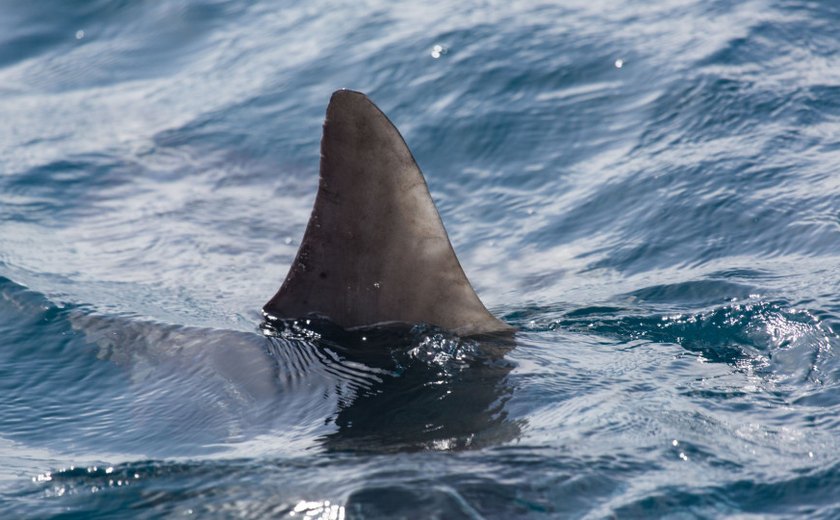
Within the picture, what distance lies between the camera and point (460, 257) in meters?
7.54

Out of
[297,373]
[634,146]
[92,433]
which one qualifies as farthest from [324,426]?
[634,146]

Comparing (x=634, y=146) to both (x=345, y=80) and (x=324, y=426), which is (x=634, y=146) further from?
(x=324, y=426)

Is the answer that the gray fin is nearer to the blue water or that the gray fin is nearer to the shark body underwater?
the shark body underwater

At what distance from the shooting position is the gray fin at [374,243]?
4816 millimetres

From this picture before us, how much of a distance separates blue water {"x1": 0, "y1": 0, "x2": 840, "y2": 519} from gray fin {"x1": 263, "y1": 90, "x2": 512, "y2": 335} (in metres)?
0.19

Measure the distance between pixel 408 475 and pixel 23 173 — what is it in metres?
7.06

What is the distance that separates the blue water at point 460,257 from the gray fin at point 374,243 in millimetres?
188

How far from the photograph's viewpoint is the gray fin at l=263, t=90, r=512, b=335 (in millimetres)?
4816

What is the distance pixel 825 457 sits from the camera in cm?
398

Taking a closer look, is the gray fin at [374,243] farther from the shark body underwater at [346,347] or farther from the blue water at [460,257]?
the blue water at [460,257]

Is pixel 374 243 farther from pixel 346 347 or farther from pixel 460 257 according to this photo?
pixel 460 257

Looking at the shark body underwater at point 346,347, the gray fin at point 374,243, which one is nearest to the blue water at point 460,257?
the shark body underwater at point 346,347

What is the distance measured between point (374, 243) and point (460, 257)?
260cm

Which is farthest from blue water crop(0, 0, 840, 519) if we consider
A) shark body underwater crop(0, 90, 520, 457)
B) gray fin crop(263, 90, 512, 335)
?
gray fin crop(263, 90, 512, 335)
